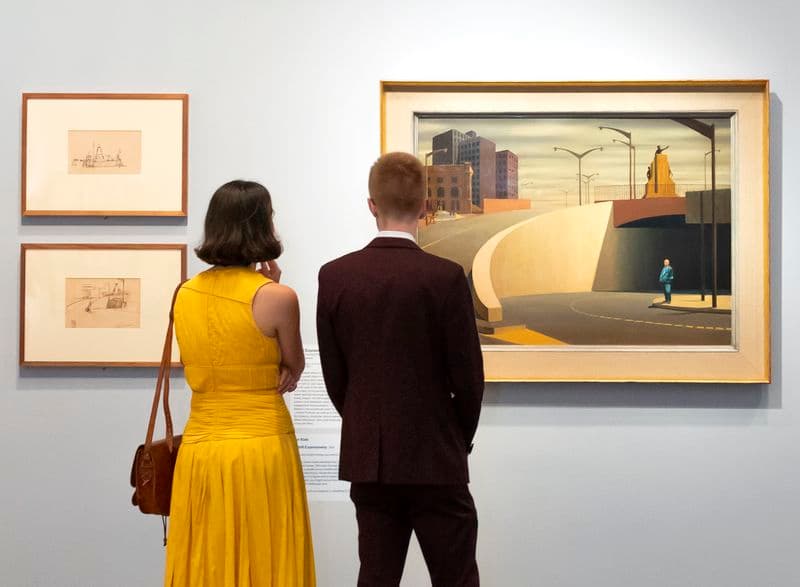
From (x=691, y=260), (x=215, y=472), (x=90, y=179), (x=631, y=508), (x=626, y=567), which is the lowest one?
(x=626, y=567)

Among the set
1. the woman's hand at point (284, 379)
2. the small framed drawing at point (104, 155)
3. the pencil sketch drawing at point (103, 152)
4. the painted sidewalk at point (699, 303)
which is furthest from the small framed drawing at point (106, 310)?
the painted sidewalk at point (699, 303)

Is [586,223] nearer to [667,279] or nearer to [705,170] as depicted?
[667,279]

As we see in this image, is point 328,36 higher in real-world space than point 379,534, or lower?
higher

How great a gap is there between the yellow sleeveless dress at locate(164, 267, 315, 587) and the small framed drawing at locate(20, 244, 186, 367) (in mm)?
716

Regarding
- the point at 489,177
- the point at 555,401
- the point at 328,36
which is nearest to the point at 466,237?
the point at 489,177

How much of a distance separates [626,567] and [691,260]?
1.03 metres

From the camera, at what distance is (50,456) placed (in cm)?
278

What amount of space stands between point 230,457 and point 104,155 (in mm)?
1262

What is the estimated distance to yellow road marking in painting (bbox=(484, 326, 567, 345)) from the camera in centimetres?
272

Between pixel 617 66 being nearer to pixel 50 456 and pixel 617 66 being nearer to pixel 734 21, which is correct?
pixel 734 21

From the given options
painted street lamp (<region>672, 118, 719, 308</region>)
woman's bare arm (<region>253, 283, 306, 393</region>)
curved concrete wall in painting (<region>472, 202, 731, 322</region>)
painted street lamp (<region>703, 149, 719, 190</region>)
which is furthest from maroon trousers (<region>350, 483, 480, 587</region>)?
painted street lamp (<region>703, 149, 719, 190</region>)

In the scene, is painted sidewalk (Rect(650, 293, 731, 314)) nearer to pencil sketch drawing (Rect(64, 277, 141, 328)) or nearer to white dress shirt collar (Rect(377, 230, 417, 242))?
white dress shirt collar (Rect(377, 230, 417, 242))

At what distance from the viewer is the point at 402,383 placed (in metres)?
1.85

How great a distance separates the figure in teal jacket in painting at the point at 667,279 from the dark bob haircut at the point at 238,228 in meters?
1.34
